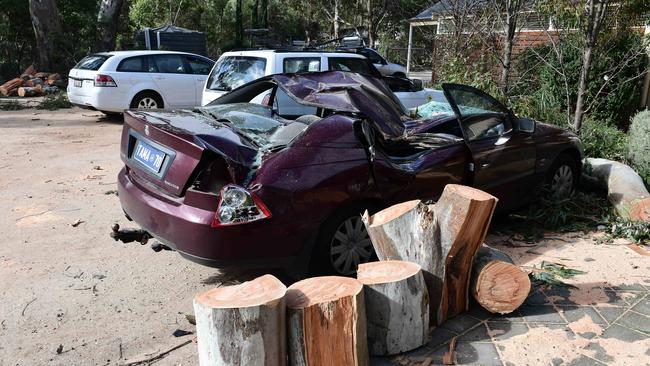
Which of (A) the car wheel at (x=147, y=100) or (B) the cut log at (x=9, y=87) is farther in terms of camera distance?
(B) the cut log at (x=9, y=87)

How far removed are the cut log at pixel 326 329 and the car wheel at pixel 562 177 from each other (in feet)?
12.5

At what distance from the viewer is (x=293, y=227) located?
12.3 ft

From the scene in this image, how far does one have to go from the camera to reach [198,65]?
1307 centimetres

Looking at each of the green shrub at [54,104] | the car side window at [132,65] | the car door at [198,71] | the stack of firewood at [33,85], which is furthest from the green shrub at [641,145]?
the stack of firewood at [33,85]

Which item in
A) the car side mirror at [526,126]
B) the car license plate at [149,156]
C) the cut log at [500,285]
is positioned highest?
the car side mirror at [526,126]

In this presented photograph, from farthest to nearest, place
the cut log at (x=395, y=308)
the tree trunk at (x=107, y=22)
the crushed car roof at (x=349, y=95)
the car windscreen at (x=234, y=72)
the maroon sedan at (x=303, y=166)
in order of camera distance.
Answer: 1. the tree trunk at (x=107, y=22)
2. the car windscreen at (x=234, y=72)
3. the crushed car roof at (x=349, y=95)
4. the maroon sedan at (x=303, y=166)
5. the cut log at (x=395, y=308)

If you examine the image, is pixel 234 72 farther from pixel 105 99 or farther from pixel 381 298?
pixel 381 298

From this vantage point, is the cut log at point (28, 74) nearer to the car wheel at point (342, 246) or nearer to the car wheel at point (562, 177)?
the car wheel at point (562, 177)

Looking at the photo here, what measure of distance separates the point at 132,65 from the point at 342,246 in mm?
9446

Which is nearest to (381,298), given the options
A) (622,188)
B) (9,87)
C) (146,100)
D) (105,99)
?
(622,188)

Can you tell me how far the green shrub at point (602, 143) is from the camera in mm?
7853

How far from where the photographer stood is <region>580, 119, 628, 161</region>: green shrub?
25.8 ft

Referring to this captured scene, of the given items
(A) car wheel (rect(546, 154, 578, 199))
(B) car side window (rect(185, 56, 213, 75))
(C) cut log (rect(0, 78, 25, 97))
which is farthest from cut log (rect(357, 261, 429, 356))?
(C) cut log (rect(0, 78, 25, 97))

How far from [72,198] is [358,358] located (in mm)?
4890
